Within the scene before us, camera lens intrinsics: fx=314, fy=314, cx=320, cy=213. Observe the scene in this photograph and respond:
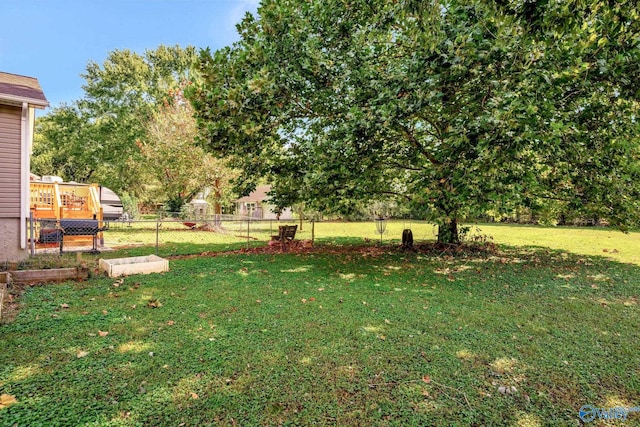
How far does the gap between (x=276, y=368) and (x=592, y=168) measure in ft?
30.5

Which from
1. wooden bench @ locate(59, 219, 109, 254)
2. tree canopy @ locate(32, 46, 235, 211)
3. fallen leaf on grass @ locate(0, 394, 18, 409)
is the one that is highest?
tree canopy @ locate(32, 46, 235, 211)

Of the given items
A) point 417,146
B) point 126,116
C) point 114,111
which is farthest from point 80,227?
point 114,111

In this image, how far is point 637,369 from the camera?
3.17m

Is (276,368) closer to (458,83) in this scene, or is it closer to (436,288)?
(436,288)

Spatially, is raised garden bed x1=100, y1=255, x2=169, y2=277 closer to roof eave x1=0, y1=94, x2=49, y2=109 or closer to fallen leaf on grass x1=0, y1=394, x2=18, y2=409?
roof eave x1=0, y1=94, x2=49, y2=109

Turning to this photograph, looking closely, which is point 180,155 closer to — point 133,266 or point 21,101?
point 21,101

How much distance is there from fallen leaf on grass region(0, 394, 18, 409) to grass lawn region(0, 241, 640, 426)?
46 mm

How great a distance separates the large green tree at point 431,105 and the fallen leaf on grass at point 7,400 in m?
5.77

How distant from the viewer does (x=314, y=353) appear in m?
3.35

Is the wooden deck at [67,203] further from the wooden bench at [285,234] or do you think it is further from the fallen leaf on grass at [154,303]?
the fallen leaf on grass at [154,303]

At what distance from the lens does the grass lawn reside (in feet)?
7.95

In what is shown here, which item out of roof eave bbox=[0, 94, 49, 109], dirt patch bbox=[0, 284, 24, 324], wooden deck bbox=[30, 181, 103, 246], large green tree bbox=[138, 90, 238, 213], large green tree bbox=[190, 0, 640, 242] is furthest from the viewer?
large green tree bbox=[138, 90, 238, 213]

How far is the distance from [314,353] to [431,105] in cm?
575

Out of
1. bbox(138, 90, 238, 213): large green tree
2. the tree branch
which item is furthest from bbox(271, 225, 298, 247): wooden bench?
bbox(138, 90, 238, 213): large green tree
